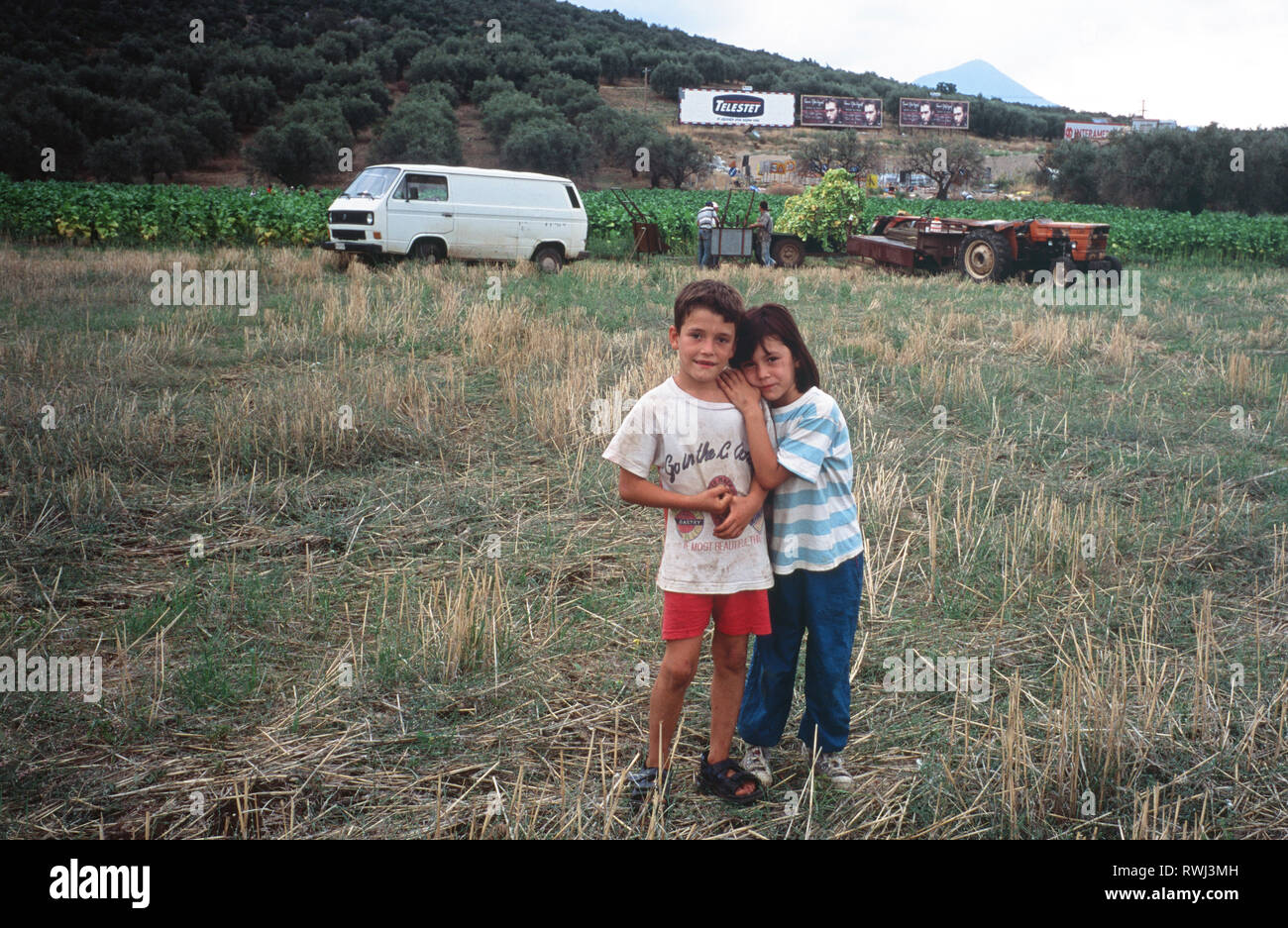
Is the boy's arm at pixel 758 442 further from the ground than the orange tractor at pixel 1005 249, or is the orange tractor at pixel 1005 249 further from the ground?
the orange tractor at pixel 1005 249

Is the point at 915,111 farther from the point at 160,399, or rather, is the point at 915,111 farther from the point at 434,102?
the point at 160,399

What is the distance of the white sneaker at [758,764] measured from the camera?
3.01 meters

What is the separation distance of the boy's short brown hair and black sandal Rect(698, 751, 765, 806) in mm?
1353

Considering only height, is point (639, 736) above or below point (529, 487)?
below

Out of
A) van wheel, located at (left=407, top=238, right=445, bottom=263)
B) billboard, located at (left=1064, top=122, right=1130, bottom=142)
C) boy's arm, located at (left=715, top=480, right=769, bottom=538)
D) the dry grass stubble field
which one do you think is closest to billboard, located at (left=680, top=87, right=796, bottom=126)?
billboard, located at (left=1064, top=122, right=1130, bottom=142)

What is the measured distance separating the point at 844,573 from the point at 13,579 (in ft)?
12.7

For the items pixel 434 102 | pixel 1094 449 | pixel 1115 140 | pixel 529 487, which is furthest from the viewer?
pixel 434 102

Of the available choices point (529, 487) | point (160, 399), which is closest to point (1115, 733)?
point (529, 487)

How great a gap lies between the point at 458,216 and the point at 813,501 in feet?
50.8

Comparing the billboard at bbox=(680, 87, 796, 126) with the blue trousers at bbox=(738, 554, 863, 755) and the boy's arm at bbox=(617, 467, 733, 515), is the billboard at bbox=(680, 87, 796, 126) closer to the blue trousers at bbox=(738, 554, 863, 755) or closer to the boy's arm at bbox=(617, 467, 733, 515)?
the blue trousers at bbox=(738, 554, 863, 755)

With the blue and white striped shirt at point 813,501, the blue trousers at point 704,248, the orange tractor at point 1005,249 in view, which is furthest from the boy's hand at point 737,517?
the blue trousers at point 704,248

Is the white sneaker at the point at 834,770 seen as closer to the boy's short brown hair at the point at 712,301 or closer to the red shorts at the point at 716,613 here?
the red shorts at the point at 716,613

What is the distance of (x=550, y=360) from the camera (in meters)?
9.10

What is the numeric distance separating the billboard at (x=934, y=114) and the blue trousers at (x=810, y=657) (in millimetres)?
94243
